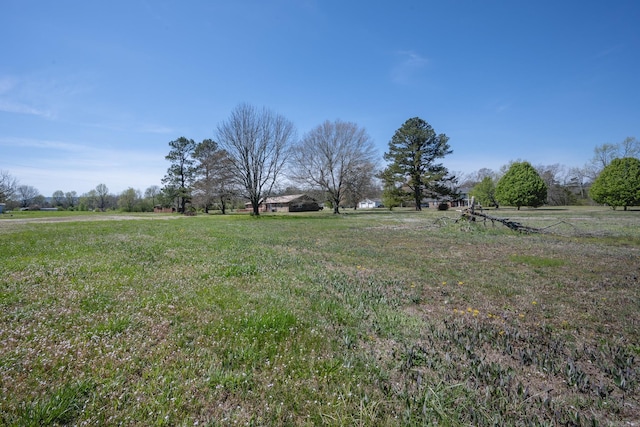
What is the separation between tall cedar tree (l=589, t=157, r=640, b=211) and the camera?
3950 centimetres

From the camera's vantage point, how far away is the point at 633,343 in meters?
3.82

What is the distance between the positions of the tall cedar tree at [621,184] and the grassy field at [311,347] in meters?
49.7

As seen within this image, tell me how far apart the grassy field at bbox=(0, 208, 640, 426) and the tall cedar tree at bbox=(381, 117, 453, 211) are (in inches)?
1998

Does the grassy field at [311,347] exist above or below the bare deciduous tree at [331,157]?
below

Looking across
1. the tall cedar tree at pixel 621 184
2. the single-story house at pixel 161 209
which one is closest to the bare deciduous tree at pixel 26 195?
the single-story house at pixel 161 209

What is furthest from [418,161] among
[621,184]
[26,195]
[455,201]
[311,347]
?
[26,195]

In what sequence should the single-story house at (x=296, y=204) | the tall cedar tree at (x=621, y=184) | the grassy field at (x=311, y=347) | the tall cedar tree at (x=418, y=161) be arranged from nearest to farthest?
the grassy field at (x=311, y=347) < the tall cedar tree at (x=621, y=184) < the tall cedar tree at (x=418, y=161) < the single-story house at (x=296, y=204)

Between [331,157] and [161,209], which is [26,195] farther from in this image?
[331,157]

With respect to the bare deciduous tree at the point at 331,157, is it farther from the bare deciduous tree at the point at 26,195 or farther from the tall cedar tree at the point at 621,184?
the bare deciduous tree at the point at 26,195

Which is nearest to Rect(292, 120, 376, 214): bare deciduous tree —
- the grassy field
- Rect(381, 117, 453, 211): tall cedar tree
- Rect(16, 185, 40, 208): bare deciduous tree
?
Rect(381, 117, 453, 211): tall cedar tree

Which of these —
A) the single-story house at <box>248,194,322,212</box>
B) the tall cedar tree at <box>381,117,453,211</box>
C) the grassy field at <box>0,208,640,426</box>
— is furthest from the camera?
the single-story house at <box>248,194,322,212</box>

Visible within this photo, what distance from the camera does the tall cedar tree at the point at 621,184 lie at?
39.5m

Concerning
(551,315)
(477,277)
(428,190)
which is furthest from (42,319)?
(428,190)

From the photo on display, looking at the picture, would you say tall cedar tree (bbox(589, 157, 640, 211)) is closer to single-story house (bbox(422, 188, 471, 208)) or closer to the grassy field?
single-story house (bbox(422, 188, 471, 208))
